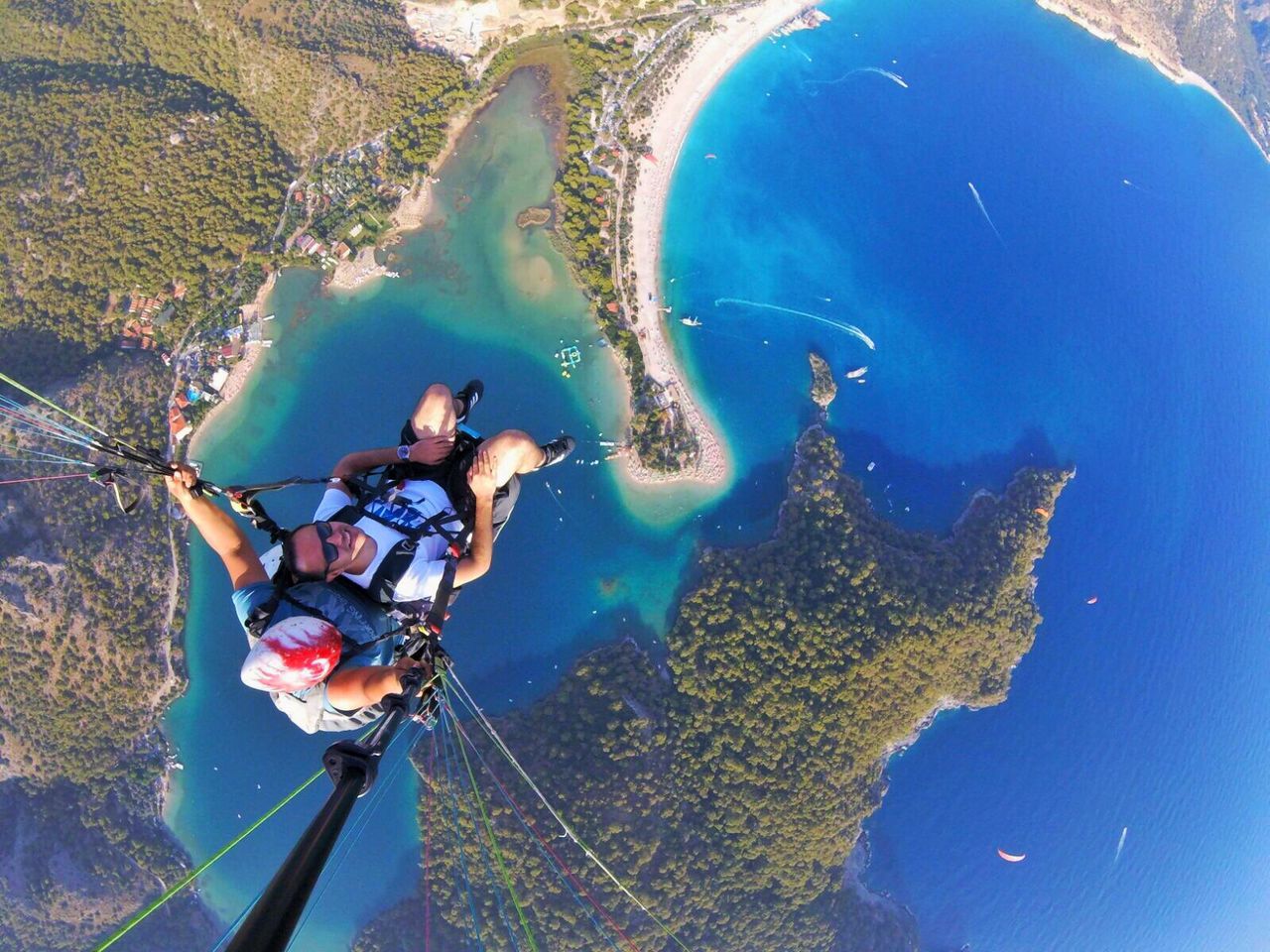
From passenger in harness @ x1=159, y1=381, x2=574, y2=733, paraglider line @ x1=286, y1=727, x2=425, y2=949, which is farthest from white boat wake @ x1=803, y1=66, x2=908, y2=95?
paraglider line @ x1=286, y1=727, x2=425, y2=949

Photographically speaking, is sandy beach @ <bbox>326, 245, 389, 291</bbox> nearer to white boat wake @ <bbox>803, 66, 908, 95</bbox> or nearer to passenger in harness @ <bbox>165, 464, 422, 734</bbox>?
white boat wake @ <bbox>803, 66, 908, 95</bbox>

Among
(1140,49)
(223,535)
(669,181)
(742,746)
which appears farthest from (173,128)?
(1140,49)

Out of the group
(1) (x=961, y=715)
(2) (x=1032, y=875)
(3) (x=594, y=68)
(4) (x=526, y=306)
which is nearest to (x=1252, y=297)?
(1) (x=961, y=715)

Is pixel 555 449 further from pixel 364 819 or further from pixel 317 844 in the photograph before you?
pixel 364 819

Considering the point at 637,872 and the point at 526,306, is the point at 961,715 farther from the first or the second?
the point at 526,306

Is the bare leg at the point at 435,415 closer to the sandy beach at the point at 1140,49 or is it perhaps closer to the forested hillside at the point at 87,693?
the forested hillside at the point at 87,693

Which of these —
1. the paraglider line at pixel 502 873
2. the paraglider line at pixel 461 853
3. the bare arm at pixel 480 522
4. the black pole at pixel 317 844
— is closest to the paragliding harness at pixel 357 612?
the bare arm at pixel 480 522
